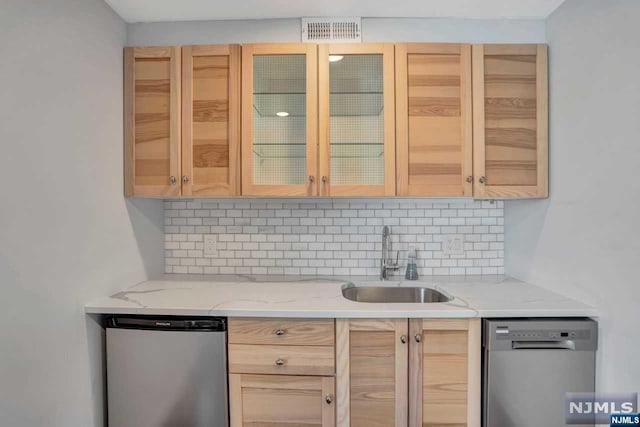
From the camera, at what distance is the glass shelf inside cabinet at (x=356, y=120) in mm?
1643

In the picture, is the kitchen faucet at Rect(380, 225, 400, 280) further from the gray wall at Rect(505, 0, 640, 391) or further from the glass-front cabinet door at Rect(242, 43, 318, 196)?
the gray wall at Rect(505, 0, 640, 391)

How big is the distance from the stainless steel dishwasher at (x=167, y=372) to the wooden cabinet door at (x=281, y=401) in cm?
6

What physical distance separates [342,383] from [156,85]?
173 centimetres

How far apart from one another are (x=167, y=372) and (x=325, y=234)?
1091 mm

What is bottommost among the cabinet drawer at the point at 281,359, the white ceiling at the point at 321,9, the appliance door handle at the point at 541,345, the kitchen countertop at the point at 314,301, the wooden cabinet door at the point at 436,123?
the cabinet drawer at the point at 281,359

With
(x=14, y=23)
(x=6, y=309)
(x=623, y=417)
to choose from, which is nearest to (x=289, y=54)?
(x=14, y=23)

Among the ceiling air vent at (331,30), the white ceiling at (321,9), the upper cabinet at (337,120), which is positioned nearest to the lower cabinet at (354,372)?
the upper cabinet at (337,120)

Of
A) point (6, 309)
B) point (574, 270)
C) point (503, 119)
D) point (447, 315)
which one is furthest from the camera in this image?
point (503, 119)

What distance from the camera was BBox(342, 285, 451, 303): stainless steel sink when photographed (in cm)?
180

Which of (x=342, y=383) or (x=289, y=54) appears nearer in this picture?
(x=342, y=383)

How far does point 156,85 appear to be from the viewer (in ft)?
5.46

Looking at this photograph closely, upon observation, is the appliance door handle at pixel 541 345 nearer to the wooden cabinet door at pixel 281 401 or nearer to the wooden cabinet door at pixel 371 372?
the wooden cabinet door at pixel 371 372

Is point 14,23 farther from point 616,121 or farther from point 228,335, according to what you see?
point 616,121

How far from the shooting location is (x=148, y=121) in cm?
167
